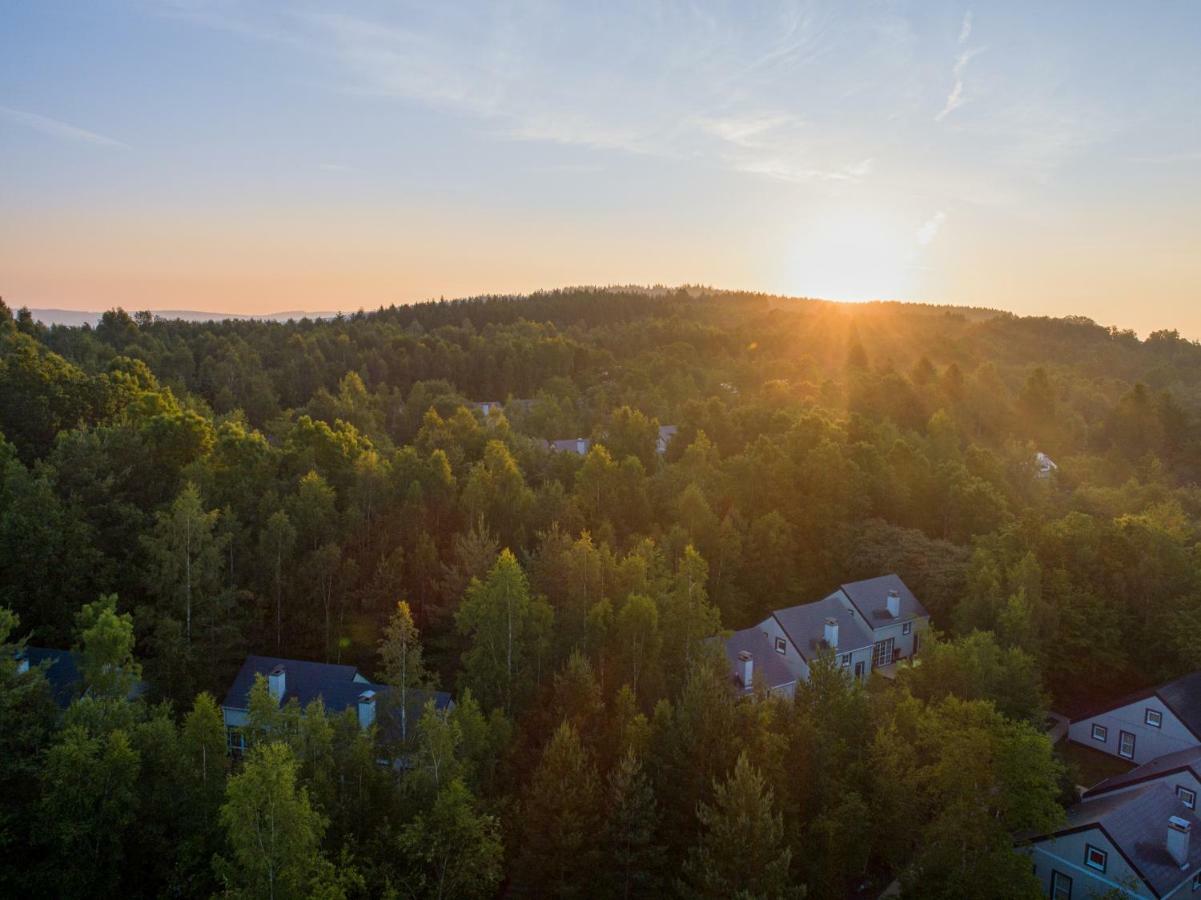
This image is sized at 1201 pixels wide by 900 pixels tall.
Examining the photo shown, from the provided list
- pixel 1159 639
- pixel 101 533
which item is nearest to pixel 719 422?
pixel 1159 639

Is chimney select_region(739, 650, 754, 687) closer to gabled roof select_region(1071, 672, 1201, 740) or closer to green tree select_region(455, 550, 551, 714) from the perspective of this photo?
green tree select_region(455, 550, 551, 714)

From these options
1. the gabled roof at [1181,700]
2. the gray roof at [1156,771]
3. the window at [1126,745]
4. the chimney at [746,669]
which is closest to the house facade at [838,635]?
the chimney at [746,669]

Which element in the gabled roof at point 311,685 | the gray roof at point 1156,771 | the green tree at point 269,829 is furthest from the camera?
the gabled roof at point 311,685

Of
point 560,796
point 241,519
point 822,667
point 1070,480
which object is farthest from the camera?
point 1070,480

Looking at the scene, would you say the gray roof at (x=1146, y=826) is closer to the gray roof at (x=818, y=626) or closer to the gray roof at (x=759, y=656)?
the gray roof at (x=759, y=656)

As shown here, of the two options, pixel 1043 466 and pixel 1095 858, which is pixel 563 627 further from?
Result: pixel 1043 466

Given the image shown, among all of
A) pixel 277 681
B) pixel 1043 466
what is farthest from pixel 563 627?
A: pixel 1043 466

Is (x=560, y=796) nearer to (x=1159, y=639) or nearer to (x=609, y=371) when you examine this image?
(x=1159, y=639)
